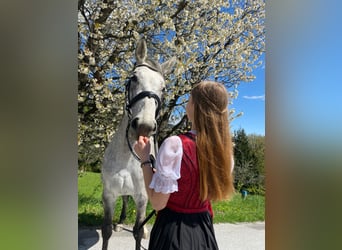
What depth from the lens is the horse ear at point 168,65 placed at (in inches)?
64.5

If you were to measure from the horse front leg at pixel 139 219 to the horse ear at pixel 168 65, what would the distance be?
24.6 inches

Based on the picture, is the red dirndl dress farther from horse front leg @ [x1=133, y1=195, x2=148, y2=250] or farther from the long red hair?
horse front leg @ [x1=133, y1=195, x2=148, y2=250]

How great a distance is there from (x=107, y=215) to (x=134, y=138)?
43 cm

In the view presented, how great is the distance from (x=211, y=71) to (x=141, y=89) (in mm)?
521

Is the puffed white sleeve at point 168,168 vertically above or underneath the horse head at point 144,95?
underneath

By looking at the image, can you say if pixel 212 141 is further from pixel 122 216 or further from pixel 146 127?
pixel 122 216

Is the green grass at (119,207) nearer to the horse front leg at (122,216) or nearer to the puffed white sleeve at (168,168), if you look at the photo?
the horse front leg at (122,216)

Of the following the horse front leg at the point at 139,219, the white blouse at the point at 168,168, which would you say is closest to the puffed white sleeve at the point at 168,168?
the white blouse at the point at 168,168

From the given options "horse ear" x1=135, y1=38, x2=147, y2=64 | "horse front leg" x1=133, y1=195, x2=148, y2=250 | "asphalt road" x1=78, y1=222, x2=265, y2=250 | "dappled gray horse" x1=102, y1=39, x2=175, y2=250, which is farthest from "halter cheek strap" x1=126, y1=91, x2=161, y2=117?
"asphalt road" x1=78, y1=222, x2=265, y2=250

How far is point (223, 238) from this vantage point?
1.84m

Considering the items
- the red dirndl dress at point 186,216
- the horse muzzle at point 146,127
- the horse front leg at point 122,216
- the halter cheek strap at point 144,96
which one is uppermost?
the halter cheek strap at point 144,96

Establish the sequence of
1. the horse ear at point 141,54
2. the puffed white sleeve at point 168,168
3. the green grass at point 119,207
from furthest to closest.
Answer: the green grass at point 119,207 → the horse ear at point 141,54 → the puffed white sleeve at point 168,168
